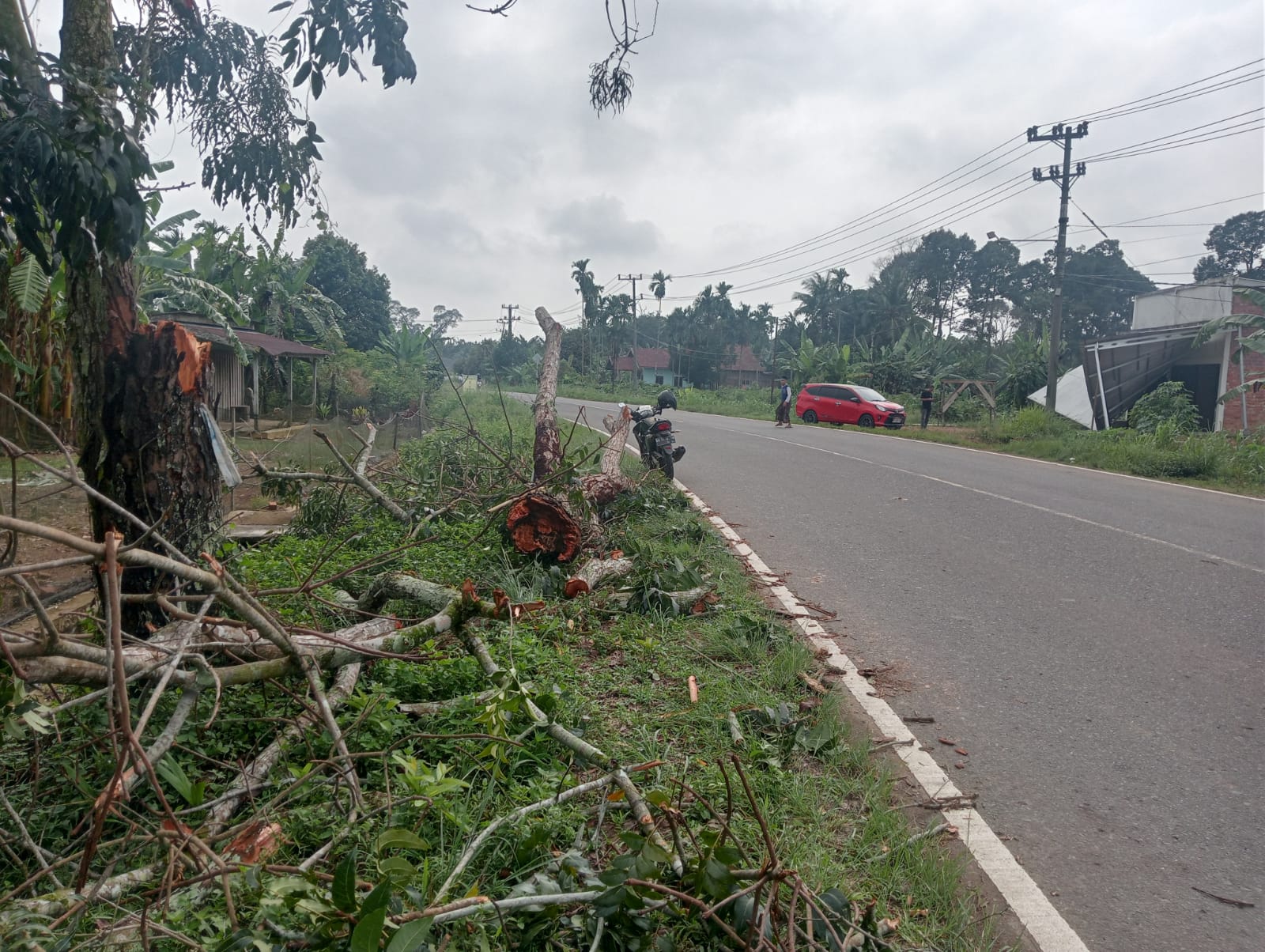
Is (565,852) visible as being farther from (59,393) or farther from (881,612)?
(59,393)

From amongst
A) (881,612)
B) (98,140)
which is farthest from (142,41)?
(881,612)

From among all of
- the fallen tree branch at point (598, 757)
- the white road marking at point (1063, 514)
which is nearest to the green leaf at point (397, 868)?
the fallen tree branch at point (598, 757)

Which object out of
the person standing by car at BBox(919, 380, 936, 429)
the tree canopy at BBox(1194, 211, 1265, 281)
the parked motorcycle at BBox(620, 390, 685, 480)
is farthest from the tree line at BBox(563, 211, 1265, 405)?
the parked motorcycle at BBox(620, 390, 685, 480)

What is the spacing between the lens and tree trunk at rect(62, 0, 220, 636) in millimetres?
4164

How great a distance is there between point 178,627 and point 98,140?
206 centimetres

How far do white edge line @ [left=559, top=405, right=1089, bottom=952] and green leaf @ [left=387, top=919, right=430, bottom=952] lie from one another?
72.3 inches

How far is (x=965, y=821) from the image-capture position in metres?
3.23

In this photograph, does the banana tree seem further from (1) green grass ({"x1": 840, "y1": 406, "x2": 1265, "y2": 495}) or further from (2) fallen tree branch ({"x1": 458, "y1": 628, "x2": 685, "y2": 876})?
(1) green grass ({"x1": 840, "y1": 406, "x2": 1265, "y2": 495})

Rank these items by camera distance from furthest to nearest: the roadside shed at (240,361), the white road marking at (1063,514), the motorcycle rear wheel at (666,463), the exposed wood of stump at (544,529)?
1. the roadside shed at (240,361)
2. the motorcycle rear wheel at (666,463)
3. the white road marking at (1063,514)
4. the exposed wood of stump at (544,529)

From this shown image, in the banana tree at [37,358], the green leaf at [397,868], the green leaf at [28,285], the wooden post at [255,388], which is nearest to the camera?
the green leaf at [397,868]

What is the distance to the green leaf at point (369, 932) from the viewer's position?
6.15ft

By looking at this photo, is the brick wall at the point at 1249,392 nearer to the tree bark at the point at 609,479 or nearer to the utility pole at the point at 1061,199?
the utility pole at the point at 1061,199

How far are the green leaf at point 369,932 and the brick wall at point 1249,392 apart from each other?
2563cm

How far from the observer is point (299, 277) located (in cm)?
2456
